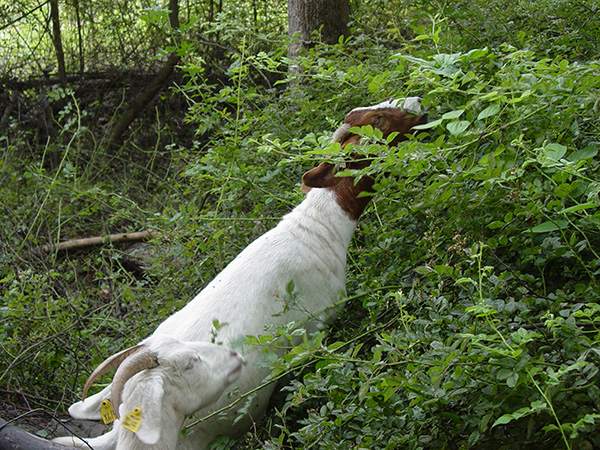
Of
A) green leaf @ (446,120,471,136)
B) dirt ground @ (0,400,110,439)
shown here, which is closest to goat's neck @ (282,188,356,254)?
green leaf @ (446,120,471,136)

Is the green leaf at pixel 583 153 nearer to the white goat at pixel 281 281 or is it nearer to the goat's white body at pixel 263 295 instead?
the white goat at pixel 281 281

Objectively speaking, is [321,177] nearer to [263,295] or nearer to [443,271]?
[263,295]

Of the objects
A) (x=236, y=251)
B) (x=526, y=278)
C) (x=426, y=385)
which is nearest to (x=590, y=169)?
(x=526, y=278)

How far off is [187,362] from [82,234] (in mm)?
4478

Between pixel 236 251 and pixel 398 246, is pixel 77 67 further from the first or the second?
pixel 398 246

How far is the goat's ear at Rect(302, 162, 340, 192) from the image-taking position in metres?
3.38

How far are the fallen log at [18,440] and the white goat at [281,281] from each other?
26 centimetres

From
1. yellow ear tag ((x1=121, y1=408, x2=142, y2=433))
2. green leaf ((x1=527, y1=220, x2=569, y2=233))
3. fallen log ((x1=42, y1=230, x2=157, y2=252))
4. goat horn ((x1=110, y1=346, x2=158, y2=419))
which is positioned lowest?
fallen log ((x1=42, y1=230, x2=157, y2=252))

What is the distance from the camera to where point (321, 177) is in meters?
3.43

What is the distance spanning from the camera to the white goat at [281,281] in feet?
9.71

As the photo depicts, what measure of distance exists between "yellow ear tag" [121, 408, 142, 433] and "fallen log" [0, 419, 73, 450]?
2.50 feet

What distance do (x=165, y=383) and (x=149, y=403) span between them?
5.9 inches

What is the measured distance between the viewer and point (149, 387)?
2.56 m

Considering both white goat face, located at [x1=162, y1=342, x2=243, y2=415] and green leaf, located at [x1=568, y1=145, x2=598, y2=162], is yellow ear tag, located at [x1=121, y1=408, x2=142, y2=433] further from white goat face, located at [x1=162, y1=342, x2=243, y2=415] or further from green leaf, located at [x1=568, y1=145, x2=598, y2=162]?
green leaf, located at [x1=568, y1=145, x2=598, y2=162]
